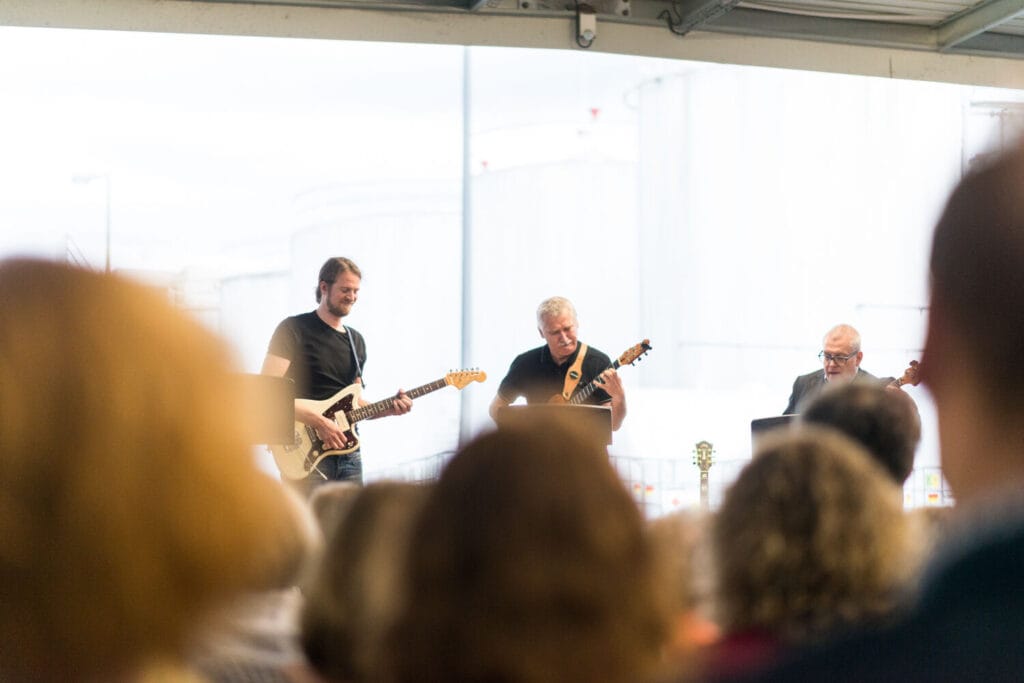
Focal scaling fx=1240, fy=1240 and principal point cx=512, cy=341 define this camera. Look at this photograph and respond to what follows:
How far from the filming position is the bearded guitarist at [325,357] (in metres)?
5.66

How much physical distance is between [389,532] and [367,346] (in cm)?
481

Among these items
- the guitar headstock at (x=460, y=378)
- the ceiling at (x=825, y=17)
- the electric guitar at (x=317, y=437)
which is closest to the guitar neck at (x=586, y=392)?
the guitar headstock at (x=460, y=378)

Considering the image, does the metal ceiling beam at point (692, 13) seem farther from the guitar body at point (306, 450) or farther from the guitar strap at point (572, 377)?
the guitar body at point (306, 450)

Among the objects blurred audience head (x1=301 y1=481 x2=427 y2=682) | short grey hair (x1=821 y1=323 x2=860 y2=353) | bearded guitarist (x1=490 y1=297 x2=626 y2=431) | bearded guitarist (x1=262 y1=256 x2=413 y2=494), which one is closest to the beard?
bearded guitarist (x1=262 y1=256 x2=413 y2=494)

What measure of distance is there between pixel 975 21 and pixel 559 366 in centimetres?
287

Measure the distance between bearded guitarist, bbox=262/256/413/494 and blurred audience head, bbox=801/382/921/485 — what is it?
3798mm

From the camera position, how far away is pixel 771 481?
4.23 feet

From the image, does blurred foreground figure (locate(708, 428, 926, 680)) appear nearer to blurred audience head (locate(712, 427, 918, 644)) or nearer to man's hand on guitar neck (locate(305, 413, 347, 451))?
blurred audience head (locate(712, 427, 918, 644))

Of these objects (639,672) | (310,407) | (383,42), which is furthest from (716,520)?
(383,42)

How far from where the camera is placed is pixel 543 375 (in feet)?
19.4

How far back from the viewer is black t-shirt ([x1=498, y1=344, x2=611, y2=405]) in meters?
5.86

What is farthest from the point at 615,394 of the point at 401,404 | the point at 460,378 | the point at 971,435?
the point at 971,435

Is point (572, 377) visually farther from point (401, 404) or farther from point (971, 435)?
point (971, 435)

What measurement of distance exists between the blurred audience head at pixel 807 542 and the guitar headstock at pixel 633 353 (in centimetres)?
491
